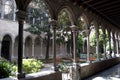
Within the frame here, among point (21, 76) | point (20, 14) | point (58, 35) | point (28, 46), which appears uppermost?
point (58, 35)

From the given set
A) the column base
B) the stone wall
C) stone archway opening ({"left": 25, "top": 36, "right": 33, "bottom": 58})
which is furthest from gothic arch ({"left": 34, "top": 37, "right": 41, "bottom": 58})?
the column base

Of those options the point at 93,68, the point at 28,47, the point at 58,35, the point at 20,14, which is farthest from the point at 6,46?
the point at 20,14

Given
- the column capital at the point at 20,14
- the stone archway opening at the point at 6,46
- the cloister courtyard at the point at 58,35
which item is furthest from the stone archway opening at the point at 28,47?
the column capital at the point at 20,14

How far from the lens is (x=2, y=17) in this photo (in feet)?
73.1

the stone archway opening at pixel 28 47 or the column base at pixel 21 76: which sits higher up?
the stone archway opening at pixel 28 47

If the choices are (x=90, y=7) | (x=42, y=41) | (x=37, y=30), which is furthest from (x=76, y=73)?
(x=42, y=41)

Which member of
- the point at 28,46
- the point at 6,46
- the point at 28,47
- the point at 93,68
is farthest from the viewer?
the point at 28,46

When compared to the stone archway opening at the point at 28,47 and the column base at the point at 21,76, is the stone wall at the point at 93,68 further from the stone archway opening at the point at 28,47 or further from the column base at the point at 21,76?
the stone archway opening at the point at 28,47

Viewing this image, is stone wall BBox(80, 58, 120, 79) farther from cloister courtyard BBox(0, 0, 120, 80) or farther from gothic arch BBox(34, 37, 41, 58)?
gothic arch BBox(34, 37, 41, 58)

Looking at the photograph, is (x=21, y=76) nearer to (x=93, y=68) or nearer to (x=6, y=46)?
(x=93, y=68)

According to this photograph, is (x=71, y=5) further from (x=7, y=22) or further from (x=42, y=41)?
(x=42, y=41)

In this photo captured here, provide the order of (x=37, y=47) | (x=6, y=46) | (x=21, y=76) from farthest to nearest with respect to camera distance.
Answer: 1. (x=37, y=47)
2. (x=6, y=46)
3. (x=21, y=76)

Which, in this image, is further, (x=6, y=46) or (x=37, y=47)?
(x=37, y=47)

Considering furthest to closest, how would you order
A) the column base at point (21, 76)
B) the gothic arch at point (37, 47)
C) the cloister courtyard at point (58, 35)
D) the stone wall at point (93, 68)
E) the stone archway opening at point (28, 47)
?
the gothic arch at point (37, 47)
the stone archway opening at point (28, 47)
the stone wall at point (93, 68)
the cloister courtyard at point (58, 35)
the column base at point (21, 76)
